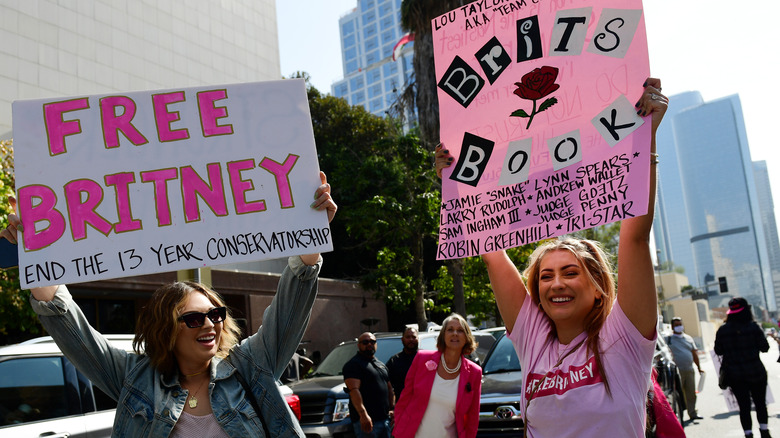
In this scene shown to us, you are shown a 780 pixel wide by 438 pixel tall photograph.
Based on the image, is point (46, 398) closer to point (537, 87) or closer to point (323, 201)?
point (323, 201)

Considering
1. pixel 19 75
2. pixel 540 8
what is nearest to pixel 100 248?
pixel 540 8

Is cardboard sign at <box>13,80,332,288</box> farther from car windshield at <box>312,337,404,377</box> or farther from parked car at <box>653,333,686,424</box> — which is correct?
parked car at <box>653,333,686,424</box>

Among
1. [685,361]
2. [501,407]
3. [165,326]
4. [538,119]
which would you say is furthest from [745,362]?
[165,326]

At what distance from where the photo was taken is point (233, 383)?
2699 millimetres

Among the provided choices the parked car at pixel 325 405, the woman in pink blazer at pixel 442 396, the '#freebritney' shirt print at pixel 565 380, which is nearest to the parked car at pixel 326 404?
the parked car at pixel 325 405

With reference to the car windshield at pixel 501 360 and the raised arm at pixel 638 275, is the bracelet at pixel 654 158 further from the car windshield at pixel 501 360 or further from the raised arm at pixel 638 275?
the car windshield at pixel 501 360

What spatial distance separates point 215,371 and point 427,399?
3572 millimetres

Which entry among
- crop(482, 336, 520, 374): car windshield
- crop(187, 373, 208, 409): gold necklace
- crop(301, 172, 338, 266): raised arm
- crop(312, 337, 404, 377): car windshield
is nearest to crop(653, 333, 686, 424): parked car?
crop(482, 336, 520, 374): car windshield

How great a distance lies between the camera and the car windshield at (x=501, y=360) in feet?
28.1

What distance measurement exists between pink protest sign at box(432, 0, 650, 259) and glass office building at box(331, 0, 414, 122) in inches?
6049

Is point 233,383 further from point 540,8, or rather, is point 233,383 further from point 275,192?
point 540,8

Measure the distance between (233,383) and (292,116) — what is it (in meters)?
1.25

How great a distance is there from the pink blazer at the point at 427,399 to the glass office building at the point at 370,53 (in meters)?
151

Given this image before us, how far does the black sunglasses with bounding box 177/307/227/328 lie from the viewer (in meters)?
2.74
